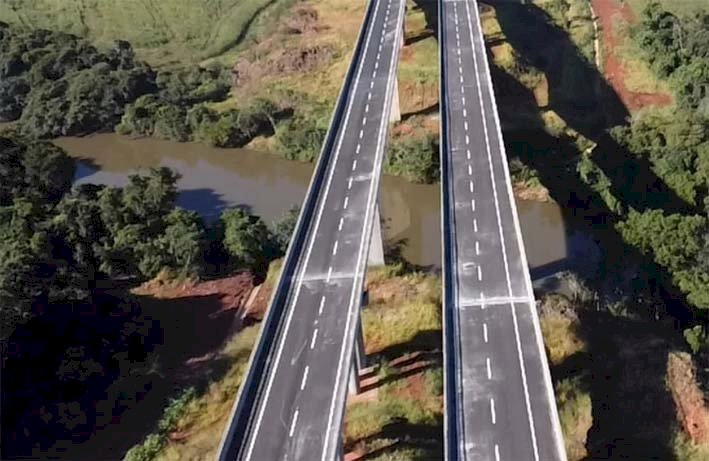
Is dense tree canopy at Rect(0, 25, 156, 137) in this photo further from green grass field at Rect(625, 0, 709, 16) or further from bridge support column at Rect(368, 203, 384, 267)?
green grass field at Rect(625, 0, 709, 16)

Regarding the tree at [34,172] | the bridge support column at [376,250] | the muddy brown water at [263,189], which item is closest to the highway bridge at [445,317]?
the bridge support column at [376,250]

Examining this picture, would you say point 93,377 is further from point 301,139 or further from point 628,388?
point 301,139

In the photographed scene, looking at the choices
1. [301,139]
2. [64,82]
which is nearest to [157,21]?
[64,82]

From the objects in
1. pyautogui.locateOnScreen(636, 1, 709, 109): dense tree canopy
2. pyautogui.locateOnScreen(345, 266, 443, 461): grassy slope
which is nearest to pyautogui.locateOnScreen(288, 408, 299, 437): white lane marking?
pyautogui.locateOnScreen(345, 266, 443, 461): grassy slope

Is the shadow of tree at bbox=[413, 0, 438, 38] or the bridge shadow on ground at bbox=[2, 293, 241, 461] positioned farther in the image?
the shadow of tree at bbox=[413, 0, 438, 38]

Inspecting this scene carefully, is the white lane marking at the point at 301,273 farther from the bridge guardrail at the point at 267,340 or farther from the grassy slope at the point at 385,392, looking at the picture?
the grassy slope at the point at 385,392
